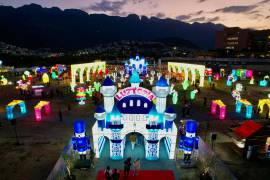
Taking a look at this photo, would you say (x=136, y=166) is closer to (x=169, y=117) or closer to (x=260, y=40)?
(x=169, y=117)

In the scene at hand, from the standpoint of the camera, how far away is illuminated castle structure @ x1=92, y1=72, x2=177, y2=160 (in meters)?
11.6

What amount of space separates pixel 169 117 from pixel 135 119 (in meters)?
1.86

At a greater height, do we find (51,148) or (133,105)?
(133,105)

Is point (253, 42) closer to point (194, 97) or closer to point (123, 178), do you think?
point (194, 97)

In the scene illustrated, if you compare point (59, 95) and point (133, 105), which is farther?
point (59, 95)

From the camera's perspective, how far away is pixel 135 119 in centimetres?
1188

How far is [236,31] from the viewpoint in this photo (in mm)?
123750

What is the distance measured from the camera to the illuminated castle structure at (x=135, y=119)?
11.6 meters

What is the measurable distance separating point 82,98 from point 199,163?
16330mm

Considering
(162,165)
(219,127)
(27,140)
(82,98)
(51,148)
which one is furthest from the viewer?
(82,98)

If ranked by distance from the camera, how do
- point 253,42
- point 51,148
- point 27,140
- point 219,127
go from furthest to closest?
point 253,42
point 219,127
point 27,140
point 51,148

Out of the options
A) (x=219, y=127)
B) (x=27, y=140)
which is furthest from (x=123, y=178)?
(x=219, y=127)

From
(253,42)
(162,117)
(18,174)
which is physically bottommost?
(18,174)

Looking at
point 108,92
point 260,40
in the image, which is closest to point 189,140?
point 108,92
